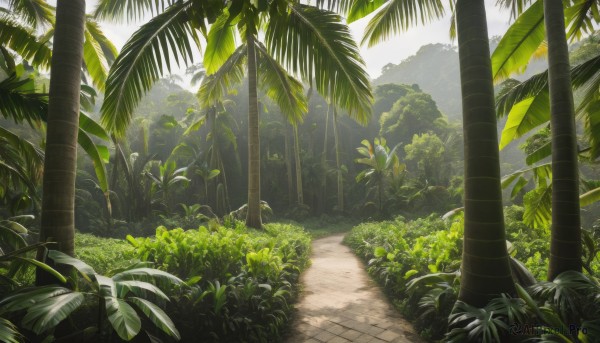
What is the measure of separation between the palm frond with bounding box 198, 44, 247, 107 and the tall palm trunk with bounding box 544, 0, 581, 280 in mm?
7461

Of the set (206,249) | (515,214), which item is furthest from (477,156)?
(515,214)

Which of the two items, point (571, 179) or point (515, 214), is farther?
point (515, 214)

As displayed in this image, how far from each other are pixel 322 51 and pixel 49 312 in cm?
359

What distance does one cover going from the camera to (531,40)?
4.52 m

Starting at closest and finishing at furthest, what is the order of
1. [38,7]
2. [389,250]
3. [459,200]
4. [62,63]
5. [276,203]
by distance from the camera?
[62,63]
[38,7]
[389,250]
[459,200]
[276,203]

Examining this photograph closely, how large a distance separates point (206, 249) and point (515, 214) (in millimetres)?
7678

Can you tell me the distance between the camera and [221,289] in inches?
136

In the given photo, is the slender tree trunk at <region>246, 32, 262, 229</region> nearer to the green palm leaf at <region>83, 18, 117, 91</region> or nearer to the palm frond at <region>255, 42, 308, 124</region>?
the palm frond at <region>255, 42, 308, 124</region>

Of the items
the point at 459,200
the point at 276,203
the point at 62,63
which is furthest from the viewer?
the point at 276,203

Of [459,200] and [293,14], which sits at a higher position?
[293,14]

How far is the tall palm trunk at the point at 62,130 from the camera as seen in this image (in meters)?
2.76

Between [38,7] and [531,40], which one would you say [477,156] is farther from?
[38,7]

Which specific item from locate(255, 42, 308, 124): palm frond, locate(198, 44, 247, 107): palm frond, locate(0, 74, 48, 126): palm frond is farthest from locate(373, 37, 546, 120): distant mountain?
locate(0, 74, 48, 126): palm frond

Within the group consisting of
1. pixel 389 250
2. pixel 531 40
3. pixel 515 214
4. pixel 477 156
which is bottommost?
pixel 389 250
